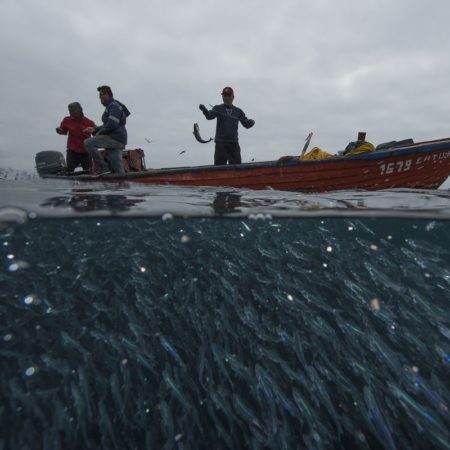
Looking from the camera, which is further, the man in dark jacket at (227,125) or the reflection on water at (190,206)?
the man in dark jacket at (227,125)

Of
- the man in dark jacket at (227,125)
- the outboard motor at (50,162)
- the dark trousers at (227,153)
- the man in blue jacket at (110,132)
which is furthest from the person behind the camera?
the outboard motor at (50,162)

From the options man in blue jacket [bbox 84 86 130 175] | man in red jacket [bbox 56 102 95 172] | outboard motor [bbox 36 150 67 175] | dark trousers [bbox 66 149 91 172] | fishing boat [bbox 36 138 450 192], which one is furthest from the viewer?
outboard motor [bbox 36 150 67 175]

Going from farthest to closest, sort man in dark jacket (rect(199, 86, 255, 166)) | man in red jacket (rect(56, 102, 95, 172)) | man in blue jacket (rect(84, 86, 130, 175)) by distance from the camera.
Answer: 1. man in red jacket (rect(56, 102, 95, 172))
2. man in dark jacket (rect(199, 86, 255, 166))
3. man in blue jacket (rect(84, 86, 130, 175))

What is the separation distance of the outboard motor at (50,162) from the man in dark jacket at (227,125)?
4.53 meters

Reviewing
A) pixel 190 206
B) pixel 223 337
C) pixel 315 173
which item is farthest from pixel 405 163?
pixel 223 337

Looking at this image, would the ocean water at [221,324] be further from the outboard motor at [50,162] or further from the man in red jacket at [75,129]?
the outboard motor at [50,162]

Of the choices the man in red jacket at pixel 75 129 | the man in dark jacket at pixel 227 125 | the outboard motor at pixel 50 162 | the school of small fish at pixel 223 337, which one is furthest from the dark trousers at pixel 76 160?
the man in dark jacket at pixel 227 125

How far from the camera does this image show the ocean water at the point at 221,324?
3.11 m

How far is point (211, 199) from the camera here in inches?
212

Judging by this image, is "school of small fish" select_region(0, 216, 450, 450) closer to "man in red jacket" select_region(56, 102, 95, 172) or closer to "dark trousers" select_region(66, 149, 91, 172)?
"dark trousers" select_region(66, 149, 91, 172)

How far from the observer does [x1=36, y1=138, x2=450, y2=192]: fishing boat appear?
25.3 feet

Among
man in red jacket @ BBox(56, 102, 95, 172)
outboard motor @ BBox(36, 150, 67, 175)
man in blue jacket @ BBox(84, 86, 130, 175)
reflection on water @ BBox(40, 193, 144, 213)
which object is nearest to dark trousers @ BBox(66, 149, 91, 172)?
man in red jacket @ BBox(56, 102, 95, 172)

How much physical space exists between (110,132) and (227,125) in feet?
9.02

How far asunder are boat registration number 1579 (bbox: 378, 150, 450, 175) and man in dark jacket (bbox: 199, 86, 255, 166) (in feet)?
10.7
